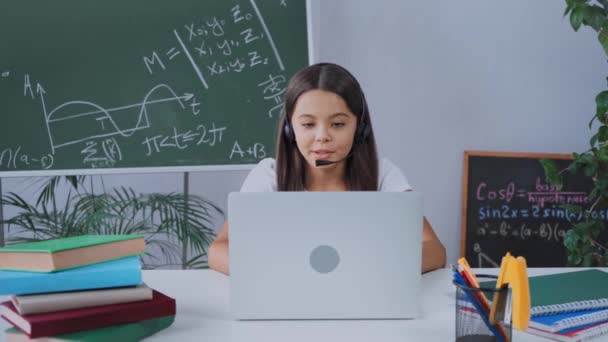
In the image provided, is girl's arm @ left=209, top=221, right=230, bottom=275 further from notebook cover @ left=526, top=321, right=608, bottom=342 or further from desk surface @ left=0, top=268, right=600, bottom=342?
notebook cover @ left=526, top=321, right=608, bottom=342

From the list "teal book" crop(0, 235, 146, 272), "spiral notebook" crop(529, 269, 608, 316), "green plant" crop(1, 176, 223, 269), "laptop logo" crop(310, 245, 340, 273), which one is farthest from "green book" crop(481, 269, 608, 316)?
"green plant" crop(1, 176, 223, 269)

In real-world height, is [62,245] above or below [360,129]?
below

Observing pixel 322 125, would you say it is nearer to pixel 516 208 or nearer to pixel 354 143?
pixel 354 143

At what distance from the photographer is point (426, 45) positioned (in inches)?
100

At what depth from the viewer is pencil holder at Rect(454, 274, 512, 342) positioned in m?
0.80

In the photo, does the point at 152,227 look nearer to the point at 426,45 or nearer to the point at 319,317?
the point at 426,45

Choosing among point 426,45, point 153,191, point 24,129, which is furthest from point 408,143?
point 24,129

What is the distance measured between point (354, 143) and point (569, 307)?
2.11 feet

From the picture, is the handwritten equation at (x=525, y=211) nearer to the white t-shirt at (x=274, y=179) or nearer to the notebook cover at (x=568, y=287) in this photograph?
the white t-shirt at (x=274, y=179)

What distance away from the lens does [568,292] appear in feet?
3.44

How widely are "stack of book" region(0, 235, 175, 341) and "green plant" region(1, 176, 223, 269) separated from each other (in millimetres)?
1554

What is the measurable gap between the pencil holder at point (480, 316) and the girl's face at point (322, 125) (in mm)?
570

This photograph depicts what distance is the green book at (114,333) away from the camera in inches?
31.8

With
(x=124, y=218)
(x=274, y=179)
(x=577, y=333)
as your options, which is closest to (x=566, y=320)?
(x=577, y=333)
